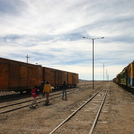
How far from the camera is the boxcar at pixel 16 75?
14.3 metres

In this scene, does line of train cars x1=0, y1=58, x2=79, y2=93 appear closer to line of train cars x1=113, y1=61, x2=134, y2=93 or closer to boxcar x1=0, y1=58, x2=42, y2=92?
boxcar x1=0, y1=58, x2=42, y2=92

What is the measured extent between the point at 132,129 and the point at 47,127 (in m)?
3.31

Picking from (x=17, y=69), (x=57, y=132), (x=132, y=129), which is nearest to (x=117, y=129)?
(x=132, y=129)

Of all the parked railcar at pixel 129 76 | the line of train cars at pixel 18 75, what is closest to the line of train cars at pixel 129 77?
the parked railcar at pixel 129 76

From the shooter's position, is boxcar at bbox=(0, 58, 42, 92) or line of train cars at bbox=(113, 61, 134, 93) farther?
line of train cars at bbox=(113, 61, 134, 93)

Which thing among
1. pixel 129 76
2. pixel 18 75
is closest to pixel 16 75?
pixel 18 75

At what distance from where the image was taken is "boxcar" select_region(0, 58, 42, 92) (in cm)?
1433

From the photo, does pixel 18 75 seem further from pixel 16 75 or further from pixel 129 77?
pixel 129 77

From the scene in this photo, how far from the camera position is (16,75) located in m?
16.0

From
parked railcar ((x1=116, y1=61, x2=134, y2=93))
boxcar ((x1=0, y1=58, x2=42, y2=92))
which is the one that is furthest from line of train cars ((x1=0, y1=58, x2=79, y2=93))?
parked railcar ((x1=116, y1=61, x2=134, y2=93))

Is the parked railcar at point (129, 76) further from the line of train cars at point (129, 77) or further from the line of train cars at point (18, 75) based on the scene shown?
the line of train cars at point (18, 75)

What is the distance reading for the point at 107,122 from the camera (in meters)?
6.50

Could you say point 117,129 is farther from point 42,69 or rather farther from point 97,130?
point 42,69

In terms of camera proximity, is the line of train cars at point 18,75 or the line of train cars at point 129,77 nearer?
the line of train cars at point 18,75
